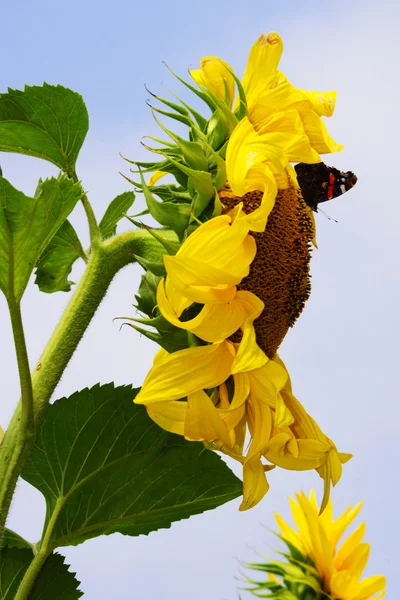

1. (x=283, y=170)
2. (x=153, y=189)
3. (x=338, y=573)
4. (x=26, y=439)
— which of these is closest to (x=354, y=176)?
(x=283, y=170)

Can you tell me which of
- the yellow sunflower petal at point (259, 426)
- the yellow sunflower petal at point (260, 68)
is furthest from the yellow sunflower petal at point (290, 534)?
the yellow sunflower petal at point (260, 68)

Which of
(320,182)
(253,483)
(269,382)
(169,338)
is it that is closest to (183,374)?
(169,338)

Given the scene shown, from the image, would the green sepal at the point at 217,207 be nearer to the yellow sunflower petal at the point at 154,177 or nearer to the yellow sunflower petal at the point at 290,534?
the yellow sunflower petal at the point at 154,177

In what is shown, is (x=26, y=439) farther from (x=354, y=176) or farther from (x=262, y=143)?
(x=354, y=176)

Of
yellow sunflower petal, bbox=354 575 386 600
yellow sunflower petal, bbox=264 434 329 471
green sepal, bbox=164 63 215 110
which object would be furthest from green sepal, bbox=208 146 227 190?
yellow sunflower petal, bbox=354 575 386 600

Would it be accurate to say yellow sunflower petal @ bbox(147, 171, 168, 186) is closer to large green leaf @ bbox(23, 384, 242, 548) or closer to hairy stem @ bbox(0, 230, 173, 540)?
hairy stem @ bbox(0, 230, 173, 540)

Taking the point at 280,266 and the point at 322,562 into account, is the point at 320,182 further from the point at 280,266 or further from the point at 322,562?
the point at 322,562

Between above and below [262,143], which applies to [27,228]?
below
